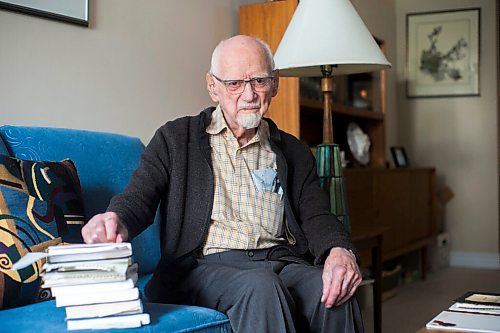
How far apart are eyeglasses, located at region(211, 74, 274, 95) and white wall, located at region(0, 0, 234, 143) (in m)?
0.72

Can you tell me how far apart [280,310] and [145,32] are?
159 centimetres

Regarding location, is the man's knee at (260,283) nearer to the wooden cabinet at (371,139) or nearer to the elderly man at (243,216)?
the elderly man at (243,216)

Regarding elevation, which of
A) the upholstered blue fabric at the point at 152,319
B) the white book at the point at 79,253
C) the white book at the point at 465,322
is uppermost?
the white book at the point at 79,253

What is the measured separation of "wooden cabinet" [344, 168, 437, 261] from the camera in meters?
4.21

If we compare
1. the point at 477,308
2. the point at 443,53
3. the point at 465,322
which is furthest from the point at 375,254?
the point at 443,53

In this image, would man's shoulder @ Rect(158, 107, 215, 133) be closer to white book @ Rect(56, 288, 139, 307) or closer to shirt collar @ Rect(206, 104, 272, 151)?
shirt collar @ Rect(206, 104, 272, 151)

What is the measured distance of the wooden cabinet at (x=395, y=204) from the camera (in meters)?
4.21

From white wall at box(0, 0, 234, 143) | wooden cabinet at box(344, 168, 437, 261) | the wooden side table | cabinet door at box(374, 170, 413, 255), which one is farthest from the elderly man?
cabinet door at box(374, 170, 413, 255)

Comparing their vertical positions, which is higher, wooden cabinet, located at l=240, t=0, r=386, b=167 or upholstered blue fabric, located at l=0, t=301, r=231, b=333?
wooden cabinet, located at l=240, t=0, r=386, b=167

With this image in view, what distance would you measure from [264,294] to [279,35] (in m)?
1.82

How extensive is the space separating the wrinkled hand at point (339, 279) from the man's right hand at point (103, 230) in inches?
20.7

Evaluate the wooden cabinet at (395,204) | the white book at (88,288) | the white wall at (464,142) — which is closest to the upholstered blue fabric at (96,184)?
the white book at (88,288)

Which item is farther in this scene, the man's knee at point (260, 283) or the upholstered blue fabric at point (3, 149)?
the upholstered blue fabric at point (3, 149)

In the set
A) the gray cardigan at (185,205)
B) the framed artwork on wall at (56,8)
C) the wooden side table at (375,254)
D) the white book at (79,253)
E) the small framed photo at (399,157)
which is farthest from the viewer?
the small framed photo at (399,157)
